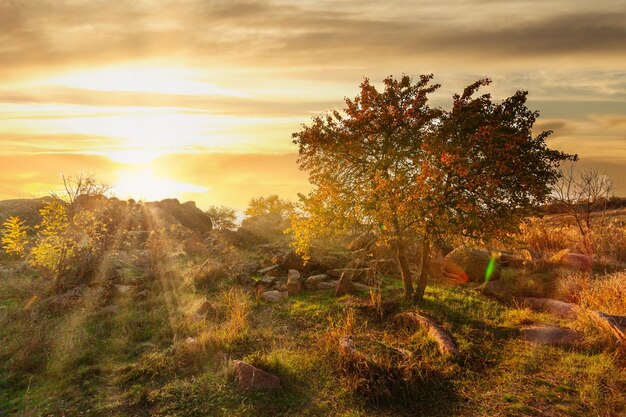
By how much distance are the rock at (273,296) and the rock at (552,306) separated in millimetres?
7089

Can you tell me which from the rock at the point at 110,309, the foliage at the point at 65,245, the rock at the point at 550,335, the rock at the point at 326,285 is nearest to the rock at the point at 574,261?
the rock at the point at 550,335

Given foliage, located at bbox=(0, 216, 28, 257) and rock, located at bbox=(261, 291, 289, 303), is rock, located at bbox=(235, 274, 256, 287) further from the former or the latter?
foliage, located at bbox=(0, 216, 28, 257)

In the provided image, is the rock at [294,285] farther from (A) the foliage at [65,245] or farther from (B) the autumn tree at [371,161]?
(A) the foliage at [65,245]

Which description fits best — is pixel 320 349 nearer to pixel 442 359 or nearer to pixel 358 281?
pixel 442 359

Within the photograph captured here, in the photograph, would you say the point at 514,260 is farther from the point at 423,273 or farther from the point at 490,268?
the point at 423,273

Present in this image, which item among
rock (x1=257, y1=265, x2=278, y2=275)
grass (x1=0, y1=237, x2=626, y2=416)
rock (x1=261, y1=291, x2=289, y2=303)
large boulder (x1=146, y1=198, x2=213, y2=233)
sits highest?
large boulder (x1=146, y1=198, x2=213, y2=233)

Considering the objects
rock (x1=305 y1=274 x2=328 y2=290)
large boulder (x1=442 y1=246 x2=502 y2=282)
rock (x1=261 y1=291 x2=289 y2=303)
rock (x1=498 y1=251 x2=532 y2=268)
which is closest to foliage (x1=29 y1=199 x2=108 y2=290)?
rock (x1=261 y1=291 x2=289 y2=303)

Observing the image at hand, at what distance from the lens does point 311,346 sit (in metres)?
9.58

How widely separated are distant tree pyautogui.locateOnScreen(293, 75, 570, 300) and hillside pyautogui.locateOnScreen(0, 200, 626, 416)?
2368mm

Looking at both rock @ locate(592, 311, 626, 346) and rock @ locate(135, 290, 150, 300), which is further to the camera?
rock @ locate(135, 290, 150, 300)

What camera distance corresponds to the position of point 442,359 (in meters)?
8.52

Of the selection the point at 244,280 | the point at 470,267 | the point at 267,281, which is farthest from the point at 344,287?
the point at 470,267

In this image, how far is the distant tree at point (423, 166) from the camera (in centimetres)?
984

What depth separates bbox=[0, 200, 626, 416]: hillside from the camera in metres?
7.27
